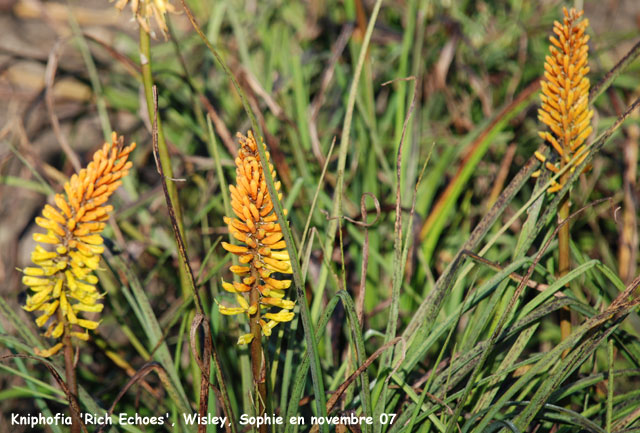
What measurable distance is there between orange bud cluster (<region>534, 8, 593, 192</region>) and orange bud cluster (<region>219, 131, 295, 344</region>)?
697mm

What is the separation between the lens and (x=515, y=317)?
4.93 feet

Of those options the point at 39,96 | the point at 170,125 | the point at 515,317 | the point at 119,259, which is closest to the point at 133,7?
the point at 119,259

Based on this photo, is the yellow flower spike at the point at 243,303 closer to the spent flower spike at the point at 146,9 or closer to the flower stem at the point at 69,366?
the flower stem at the point at 69,366

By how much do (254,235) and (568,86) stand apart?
798 millimetres

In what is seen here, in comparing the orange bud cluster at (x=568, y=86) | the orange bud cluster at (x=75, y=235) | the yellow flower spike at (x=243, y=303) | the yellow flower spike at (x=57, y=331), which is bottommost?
the yellow flower spike at (x=57, y=331)

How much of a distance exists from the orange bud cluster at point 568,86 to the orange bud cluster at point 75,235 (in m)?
0.97

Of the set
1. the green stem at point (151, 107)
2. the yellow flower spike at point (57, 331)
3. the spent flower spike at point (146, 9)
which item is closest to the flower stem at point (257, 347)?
the green stem at point (151, 107)

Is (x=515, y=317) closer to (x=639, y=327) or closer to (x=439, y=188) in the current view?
(x=639, y=327)

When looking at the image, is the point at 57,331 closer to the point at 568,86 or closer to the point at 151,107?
the point at 151,107

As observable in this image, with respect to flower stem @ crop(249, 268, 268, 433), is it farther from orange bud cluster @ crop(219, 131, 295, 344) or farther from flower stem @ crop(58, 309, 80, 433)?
flower stem @ crop(58, 309, 80, 433)

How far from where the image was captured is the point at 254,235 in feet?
3.73

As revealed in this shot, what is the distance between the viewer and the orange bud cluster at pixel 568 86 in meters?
1.27

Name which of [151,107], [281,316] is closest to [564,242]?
[281,316]

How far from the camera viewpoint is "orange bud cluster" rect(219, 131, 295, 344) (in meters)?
1.08
